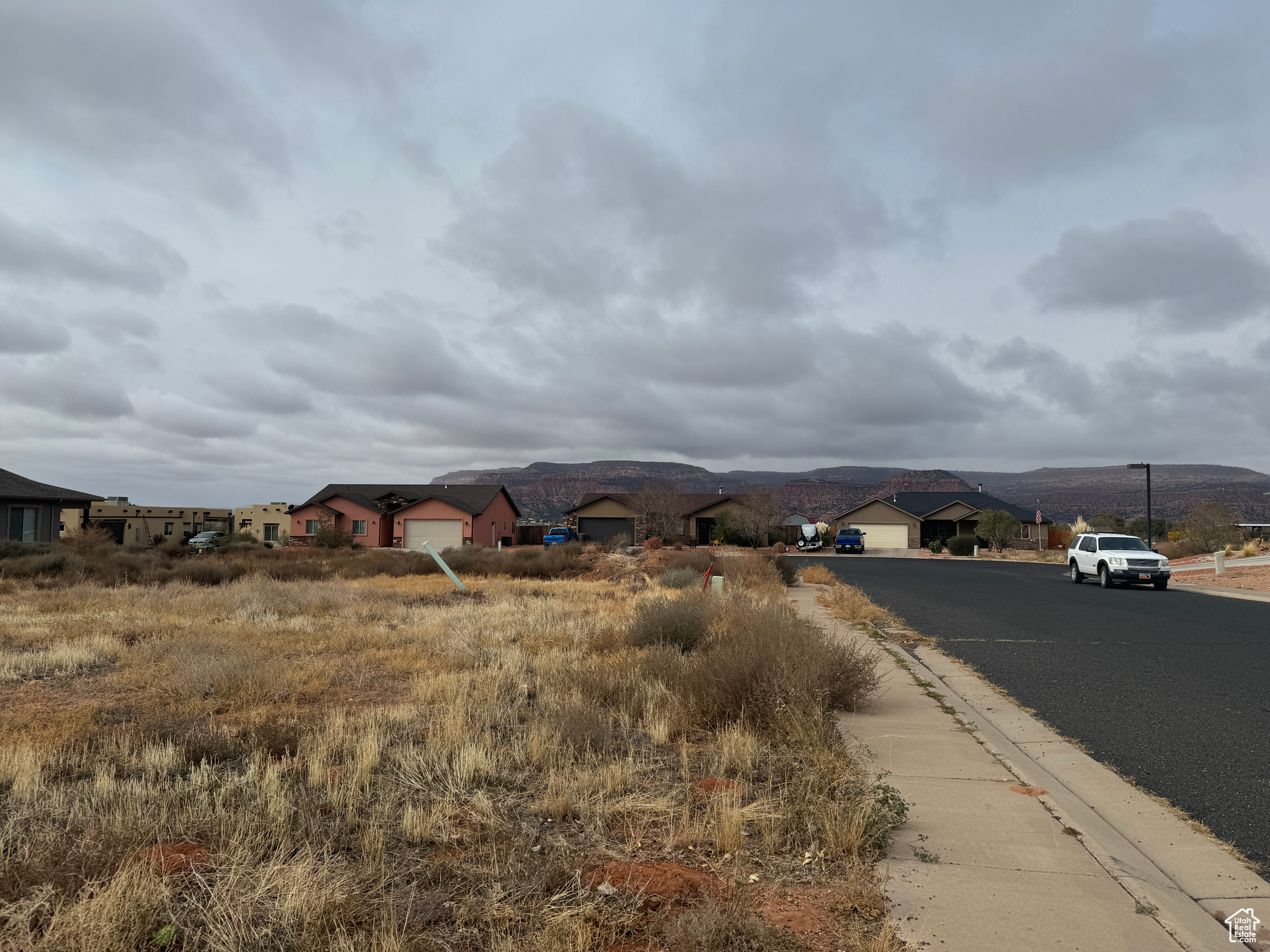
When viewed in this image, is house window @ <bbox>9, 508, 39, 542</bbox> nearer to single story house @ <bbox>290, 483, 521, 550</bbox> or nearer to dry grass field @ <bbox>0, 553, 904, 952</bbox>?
single story house @ <bbox>290, 483, 521, 550</bbox>

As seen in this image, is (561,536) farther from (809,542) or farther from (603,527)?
(809,542)

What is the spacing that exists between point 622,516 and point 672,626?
2209 inches

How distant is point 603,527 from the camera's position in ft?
225

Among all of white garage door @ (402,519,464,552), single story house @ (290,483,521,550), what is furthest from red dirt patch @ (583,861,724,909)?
white garage door @ (402,519,464,552)

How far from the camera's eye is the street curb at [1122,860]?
3.81m

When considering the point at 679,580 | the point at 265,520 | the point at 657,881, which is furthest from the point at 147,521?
the point at 657,881

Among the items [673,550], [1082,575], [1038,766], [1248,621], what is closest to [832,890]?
[1038,766]

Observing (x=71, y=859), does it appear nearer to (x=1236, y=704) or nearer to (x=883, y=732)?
(x=883, y=732)

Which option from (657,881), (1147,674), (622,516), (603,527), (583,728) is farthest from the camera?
(603,527)

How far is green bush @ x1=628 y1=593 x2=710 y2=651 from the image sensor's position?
12047 mm

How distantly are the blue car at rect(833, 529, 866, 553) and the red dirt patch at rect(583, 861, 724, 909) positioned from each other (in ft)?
182

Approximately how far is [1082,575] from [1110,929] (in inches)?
1079

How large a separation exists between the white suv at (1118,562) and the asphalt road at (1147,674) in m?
0.75

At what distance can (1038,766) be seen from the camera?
6.52 m
